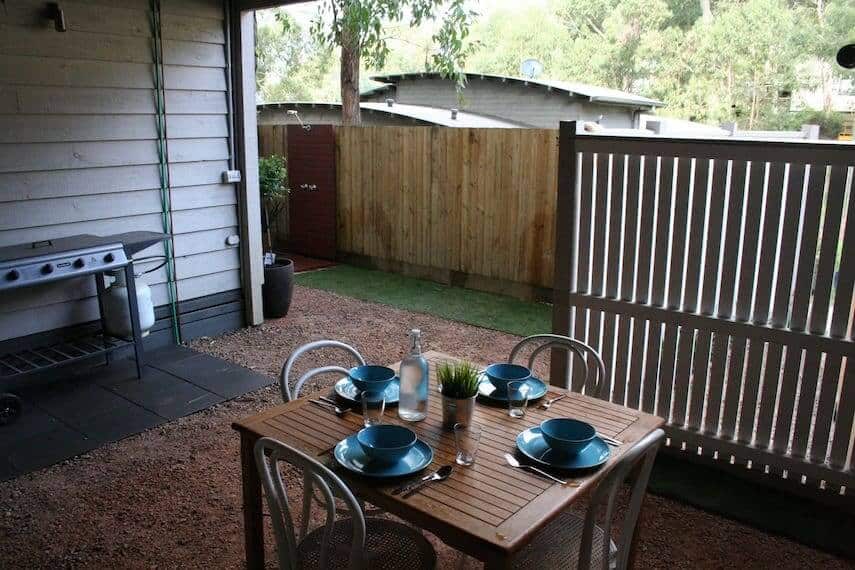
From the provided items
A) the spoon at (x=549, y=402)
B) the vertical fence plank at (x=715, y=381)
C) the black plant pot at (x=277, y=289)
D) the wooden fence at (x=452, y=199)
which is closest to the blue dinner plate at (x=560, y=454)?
the spoon at (x=549, y=402)

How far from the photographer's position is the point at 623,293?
3443 mm

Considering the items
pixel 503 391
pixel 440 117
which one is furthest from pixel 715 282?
pixel 440 117

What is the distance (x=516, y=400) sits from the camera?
2.26 meters

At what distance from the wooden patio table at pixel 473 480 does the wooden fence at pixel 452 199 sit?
412 cm

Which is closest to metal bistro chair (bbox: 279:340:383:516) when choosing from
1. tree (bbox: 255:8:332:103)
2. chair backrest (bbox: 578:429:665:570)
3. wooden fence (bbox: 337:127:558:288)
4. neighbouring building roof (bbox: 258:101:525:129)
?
chair backrest (bbox: 578:429:665:570)

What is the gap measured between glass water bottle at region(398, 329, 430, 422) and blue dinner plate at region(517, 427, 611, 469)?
33 cm

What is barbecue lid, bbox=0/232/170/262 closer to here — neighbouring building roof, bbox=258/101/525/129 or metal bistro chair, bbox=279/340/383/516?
metal bistro chair, bbox=279/340/383/516

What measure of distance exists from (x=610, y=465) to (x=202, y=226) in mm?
4073

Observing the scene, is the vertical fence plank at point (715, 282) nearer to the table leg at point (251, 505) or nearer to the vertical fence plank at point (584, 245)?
the vertical fence plank at point (584, 245)

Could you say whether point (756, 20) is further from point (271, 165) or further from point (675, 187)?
point (675, 187)

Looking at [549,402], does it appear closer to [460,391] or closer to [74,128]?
[460,391]

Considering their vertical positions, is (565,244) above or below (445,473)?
above

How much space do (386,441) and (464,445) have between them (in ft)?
0.73

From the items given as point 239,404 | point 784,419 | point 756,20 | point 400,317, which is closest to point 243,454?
point 239,404
